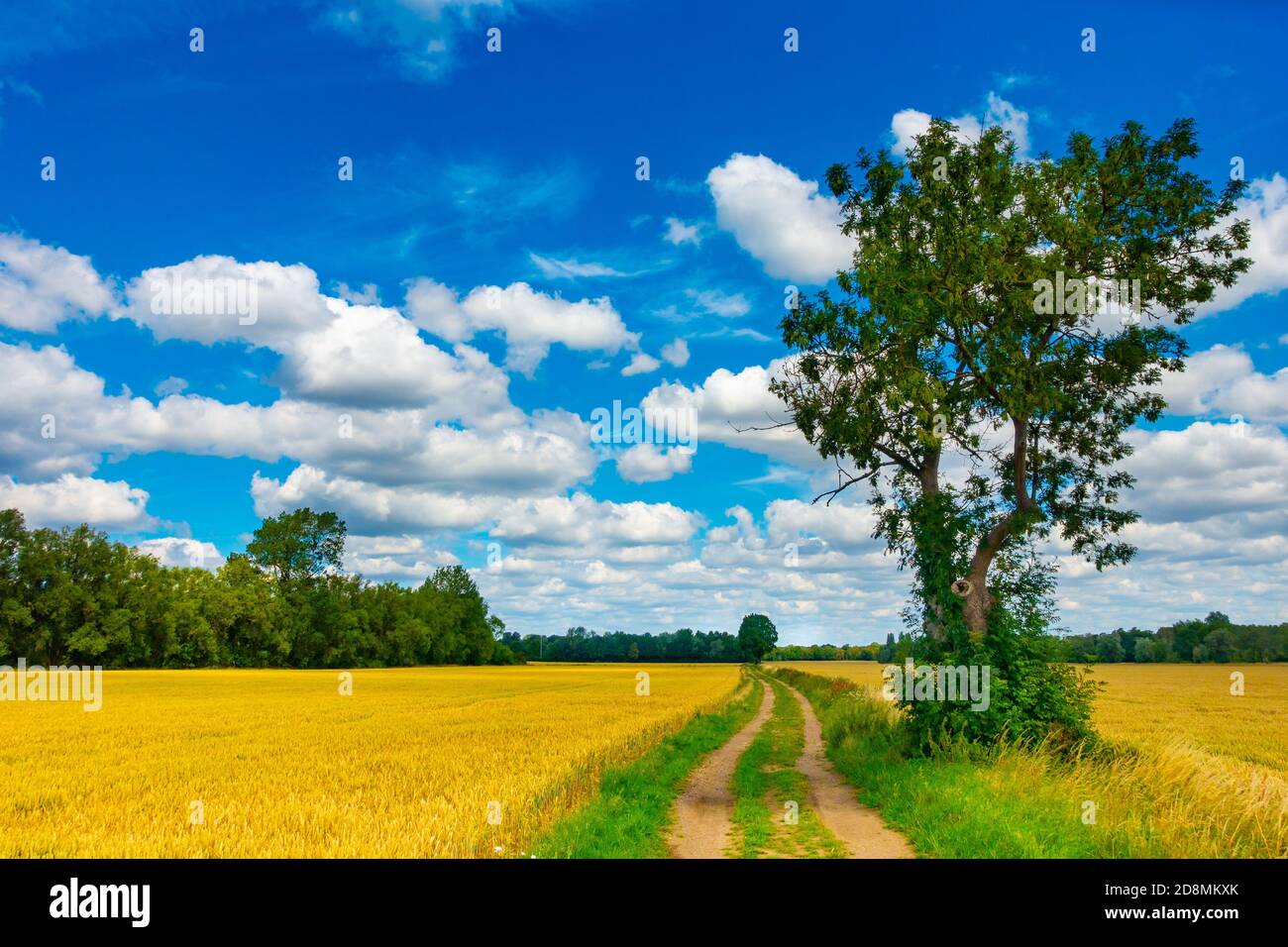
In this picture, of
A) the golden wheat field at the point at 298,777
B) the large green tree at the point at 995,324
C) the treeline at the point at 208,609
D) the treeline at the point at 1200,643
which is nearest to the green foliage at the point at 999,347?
the large green tree at the point at 995,324

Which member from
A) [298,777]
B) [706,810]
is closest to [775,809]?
[706,810]

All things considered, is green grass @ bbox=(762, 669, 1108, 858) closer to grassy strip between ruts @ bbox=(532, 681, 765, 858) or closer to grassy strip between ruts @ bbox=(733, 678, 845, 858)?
grassy strip between ruts @ bbox=(733, 678, 845, 858)

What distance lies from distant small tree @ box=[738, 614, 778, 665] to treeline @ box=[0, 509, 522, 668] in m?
60.7

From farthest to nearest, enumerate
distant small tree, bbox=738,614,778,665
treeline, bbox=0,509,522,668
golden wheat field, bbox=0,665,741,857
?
distant small tree, bbox=738,614,778,665 < treeline, bbox=0,509,522,668 < golden wheat field, bbox=0,665,741,857

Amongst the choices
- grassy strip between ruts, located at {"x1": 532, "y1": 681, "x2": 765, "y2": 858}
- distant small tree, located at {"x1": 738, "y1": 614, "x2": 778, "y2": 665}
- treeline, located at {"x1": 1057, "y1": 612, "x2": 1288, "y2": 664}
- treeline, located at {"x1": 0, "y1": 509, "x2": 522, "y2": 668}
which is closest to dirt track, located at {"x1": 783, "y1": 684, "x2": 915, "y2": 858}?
grassy strip between ruts, located at {"x1": 532, "y1": 681, "x2": 765, "y2": 858}

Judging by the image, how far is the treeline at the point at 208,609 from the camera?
85875mm

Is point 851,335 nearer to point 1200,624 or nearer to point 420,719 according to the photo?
point 420,719

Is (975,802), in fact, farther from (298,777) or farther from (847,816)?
(298,777)

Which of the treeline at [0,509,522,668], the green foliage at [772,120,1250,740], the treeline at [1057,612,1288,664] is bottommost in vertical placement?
the treeline at [1057,612,1288,664]

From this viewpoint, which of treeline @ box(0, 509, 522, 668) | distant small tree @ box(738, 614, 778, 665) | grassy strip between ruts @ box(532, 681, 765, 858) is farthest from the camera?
distant small tree @ box(738, 614, 778, 665)

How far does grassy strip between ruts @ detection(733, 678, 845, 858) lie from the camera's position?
36.8ft

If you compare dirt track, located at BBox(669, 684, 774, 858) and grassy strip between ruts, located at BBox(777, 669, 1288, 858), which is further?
dirt track, located at BBox(669, 684, 774, 858)

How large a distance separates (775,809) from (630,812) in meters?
2.90
